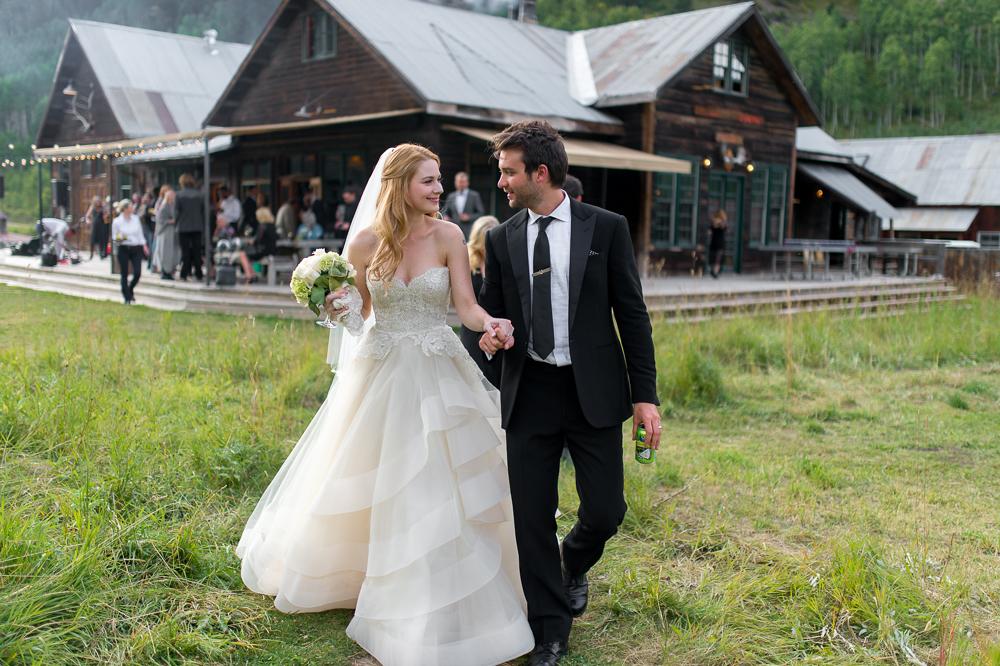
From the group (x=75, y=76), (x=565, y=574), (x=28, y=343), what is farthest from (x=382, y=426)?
(x=75, y=76)

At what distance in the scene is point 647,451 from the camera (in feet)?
12.3

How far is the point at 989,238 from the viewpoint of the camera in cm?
3741

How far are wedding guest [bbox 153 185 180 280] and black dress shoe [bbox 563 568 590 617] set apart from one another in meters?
13.9

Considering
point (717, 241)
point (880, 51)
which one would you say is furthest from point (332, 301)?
point (880, 51)

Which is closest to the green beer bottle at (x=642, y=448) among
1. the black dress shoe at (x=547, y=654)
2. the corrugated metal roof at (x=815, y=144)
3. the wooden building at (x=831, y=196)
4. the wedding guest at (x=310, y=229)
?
the black dress shoe at (x=547, y=654)

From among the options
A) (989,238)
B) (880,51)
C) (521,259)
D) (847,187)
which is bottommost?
(521,259)

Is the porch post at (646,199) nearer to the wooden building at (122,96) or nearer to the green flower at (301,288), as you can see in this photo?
the wooden building at (122,96)

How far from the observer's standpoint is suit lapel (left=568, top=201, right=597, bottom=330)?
144 inches

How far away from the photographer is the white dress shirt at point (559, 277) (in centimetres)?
370

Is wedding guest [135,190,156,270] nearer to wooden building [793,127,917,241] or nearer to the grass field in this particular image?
the grass field

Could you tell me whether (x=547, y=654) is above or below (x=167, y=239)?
below

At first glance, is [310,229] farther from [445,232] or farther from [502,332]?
[502,332]

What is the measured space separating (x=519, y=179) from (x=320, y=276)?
37.6 inches

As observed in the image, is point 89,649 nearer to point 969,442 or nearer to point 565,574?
point 565,574
